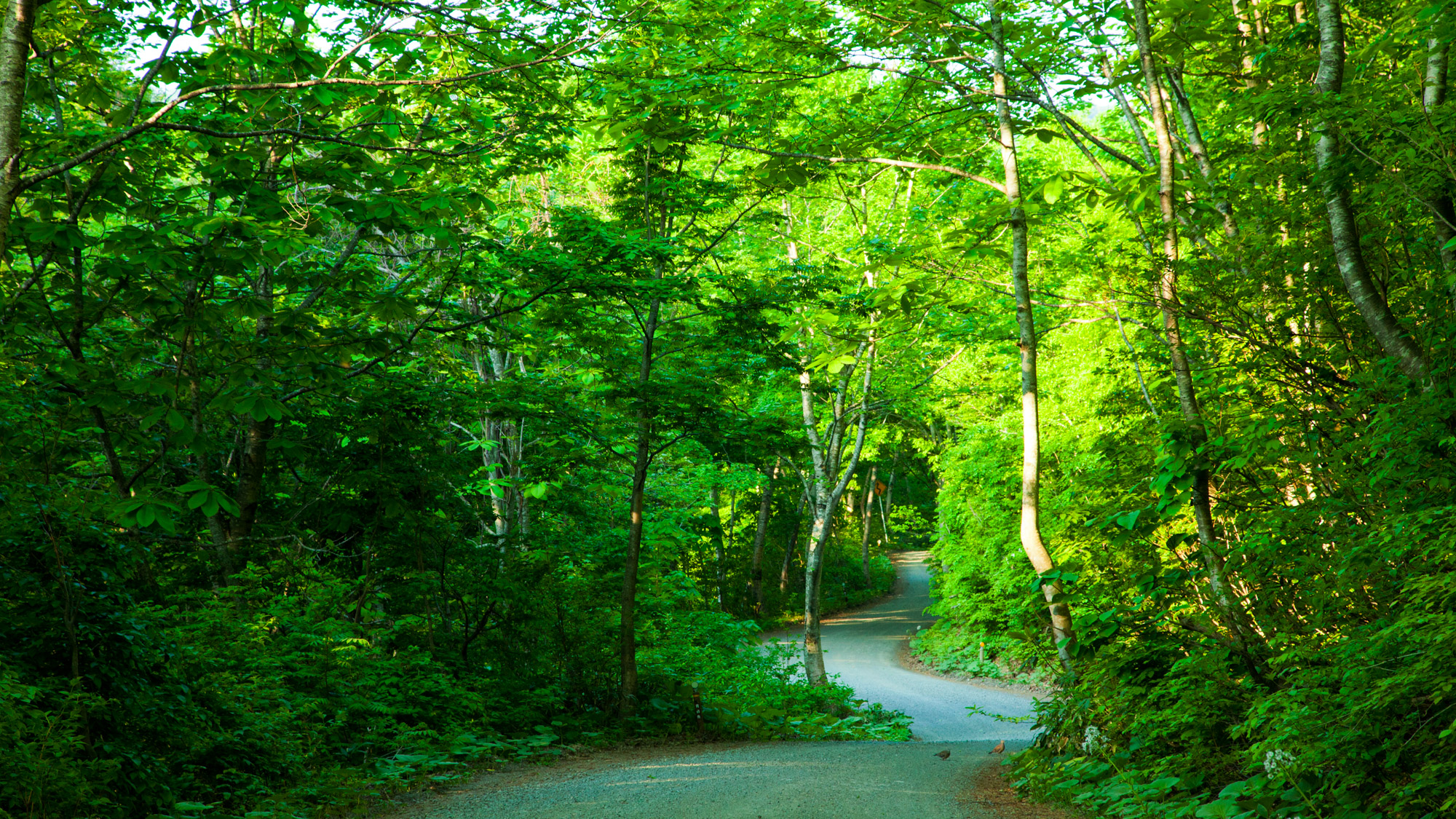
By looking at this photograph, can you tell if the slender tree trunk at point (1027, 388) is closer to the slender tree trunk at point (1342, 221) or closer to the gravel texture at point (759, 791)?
the gravel texture at point (759, 791)

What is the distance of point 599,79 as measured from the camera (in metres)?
7.88

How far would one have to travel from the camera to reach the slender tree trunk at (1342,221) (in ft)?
13.6

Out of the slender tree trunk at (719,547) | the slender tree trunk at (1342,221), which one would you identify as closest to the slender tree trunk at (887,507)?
the slender tree trunk at (719,547)

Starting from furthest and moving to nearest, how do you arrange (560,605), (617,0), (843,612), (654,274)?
(843,612) < (560,605) < (654,274) < (617,0)

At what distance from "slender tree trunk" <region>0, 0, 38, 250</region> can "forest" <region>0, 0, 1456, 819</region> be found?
2 centimetres

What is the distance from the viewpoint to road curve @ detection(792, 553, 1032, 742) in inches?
625

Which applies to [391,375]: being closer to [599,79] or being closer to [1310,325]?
[599,79]

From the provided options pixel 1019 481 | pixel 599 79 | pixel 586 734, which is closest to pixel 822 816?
pixel 586 734

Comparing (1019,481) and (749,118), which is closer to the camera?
(749,118)

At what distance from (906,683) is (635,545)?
12062mm

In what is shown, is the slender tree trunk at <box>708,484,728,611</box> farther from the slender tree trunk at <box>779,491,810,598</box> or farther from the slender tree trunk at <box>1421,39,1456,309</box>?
the slender tree trunk at <box>1421,39,1456,309</box>

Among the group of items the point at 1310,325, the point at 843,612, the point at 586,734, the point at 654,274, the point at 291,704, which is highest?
the point at 654,274

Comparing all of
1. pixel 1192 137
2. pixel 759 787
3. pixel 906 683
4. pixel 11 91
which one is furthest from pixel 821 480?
pixel 11 91

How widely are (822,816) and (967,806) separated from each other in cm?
109
